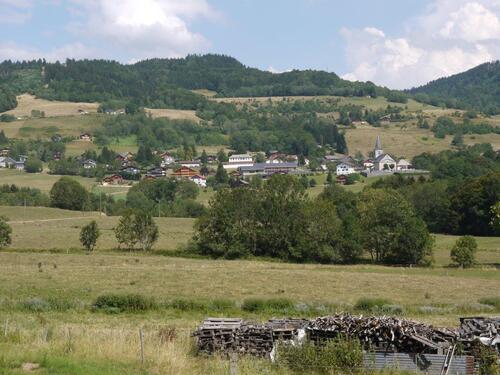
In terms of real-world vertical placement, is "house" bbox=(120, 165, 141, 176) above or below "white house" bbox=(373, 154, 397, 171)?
below

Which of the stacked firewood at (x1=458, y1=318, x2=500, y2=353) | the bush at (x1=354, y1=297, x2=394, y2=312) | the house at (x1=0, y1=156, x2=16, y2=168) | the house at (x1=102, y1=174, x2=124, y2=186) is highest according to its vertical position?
the house at (x1=0, y1=156, x2=16, y2=168)

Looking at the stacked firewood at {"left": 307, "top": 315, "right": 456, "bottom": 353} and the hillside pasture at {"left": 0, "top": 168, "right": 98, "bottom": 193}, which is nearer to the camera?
the stacked firewood at {"left": 307, "top": 315, "right": 456, "bottom": 353}

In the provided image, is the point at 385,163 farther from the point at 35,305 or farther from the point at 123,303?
the point at 35,305

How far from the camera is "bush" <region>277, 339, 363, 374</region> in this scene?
18.5 meters

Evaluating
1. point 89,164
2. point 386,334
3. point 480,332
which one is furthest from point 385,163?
point 386,334

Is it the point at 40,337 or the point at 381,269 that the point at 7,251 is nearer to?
the point at 381,269

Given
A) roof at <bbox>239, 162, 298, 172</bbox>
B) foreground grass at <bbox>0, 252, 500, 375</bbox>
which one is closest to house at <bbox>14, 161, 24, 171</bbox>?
roof at <bbox>239, 162, 298, 172</bbox>

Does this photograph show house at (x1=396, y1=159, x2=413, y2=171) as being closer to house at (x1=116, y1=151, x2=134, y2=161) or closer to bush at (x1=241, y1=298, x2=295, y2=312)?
house at (x1=116, y1=151, x2=134, y2=161)

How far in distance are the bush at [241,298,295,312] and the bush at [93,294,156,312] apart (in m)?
4.65

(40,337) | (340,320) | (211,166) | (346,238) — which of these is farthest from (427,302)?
(211,166)

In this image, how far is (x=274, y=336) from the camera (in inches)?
822

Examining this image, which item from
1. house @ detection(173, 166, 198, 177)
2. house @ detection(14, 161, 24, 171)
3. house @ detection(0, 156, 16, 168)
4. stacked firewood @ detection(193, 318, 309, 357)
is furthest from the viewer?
house @ detection(0, 156, 16, 168)

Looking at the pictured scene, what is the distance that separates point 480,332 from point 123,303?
1766cm

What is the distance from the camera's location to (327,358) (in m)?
Answer: 18.6
